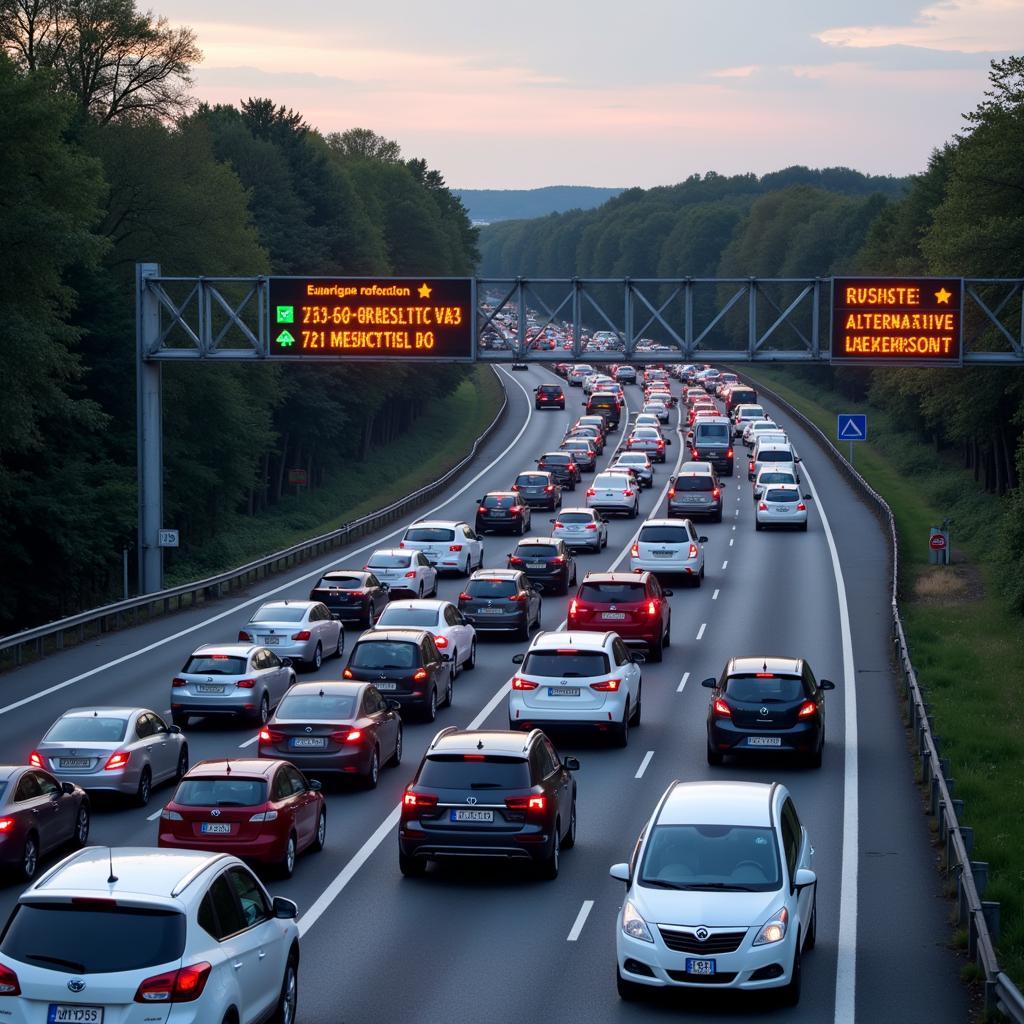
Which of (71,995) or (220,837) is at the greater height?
(71,995)

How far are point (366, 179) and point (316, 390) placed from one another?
3280 cm

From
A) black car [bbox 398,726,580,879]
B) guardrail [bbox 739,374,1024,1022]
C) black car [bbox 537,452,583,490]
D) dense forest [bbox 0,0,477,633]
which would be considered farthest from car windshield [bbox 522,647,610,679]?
black car [bbox 537,452,583,490]

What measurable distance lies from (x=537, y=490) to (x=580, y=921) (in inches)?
1849

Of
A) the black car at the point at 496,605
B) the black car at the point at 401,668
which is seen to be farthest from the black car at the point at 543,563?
the black car at the point at 401,668

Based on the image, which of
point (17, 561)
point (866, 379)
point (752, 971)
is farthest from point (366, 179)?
point (752, 971)

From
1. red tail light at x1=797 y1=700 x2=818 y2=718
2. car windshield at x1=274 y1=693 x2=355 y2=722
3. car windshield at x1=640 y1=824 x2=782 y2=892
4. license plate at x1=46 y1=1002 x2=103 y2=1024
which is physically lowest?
red tail light at x1=797 y1=700 x2=818 y2=718

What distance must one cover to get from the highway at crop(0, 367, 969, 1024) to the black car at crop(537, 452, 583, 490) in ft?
87.9

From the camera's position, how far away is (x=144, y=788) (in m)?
23.4

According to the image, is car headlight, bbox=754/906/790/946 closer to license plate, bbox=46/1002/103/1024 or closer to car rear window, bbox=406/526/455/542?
license plate, bbox=46/1002/103/1024

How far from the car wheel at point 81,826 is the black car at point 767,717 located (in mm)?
8957

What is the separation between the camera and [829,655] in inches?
1411

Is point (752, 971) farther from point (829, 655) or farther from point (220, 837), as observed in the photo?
point (829, 655)

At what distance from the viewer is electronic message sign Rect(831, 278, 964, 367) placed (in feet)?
137

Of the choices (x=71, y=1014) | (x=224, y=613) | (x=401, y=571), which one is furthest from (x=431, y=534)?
(x=71, y=1014)
